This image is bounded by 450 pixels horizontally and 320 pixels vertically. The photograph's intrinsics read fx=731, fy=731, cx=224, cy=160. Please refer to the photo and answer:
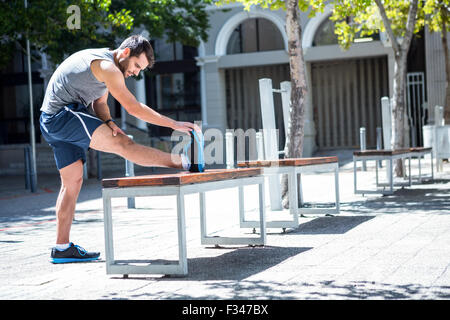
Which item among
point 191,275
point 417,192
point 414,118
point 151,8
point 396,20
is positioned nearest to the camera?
point 191,275

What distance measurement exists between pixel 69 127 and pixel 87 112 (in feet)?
0.57

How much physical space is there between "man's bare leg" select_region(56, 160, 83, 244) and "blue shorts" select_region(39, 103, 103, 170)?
0.11m

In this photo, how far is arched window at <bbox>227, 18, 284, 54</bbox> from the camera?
26.1 m

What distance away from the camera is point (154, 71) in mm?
27797

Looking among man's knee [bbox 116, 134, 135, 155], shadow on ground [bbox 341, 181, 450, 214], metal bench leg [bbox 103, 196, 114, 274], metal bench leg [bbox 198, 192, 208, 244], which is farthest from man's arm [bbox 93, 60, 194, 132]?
shadow on ground [bbox 341, 181, 450, 214]

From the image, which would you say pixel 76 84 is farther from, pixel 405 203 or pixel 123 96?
pixel 405 203

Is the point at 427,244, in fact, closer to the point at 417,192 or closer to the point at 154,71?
the point at 417,192

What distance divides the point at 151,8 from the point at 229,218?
11.5 meters

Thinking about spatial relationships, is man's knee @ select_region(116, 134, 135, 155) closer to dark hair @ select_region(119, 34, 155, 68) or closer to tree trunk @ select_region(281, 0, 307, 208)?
dark hair @ select_region(119, 34, 155, 68)

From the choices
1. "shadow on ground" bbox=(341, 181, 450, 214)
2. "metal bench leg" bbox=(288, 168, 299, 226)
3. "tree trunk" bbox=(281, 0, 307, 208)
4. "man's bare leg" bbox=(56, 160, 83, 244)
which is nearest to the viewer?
"man's bare leg" bbox=(56, 160, 83, 244)

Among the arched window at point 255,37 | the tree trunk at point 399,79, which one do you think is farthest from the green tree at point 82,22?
the arched window at point 255,37

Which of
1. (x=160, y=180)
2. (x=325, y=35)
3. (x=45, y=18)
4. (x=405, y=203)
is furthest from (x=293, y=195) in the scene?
(x=325, y=35)

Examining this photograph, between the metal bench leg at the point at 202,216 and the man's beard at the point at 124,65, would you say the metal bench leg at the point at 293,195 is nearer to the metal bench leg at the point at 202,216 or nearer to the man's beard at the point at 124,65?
the metal bench leg at the point at 202,216
